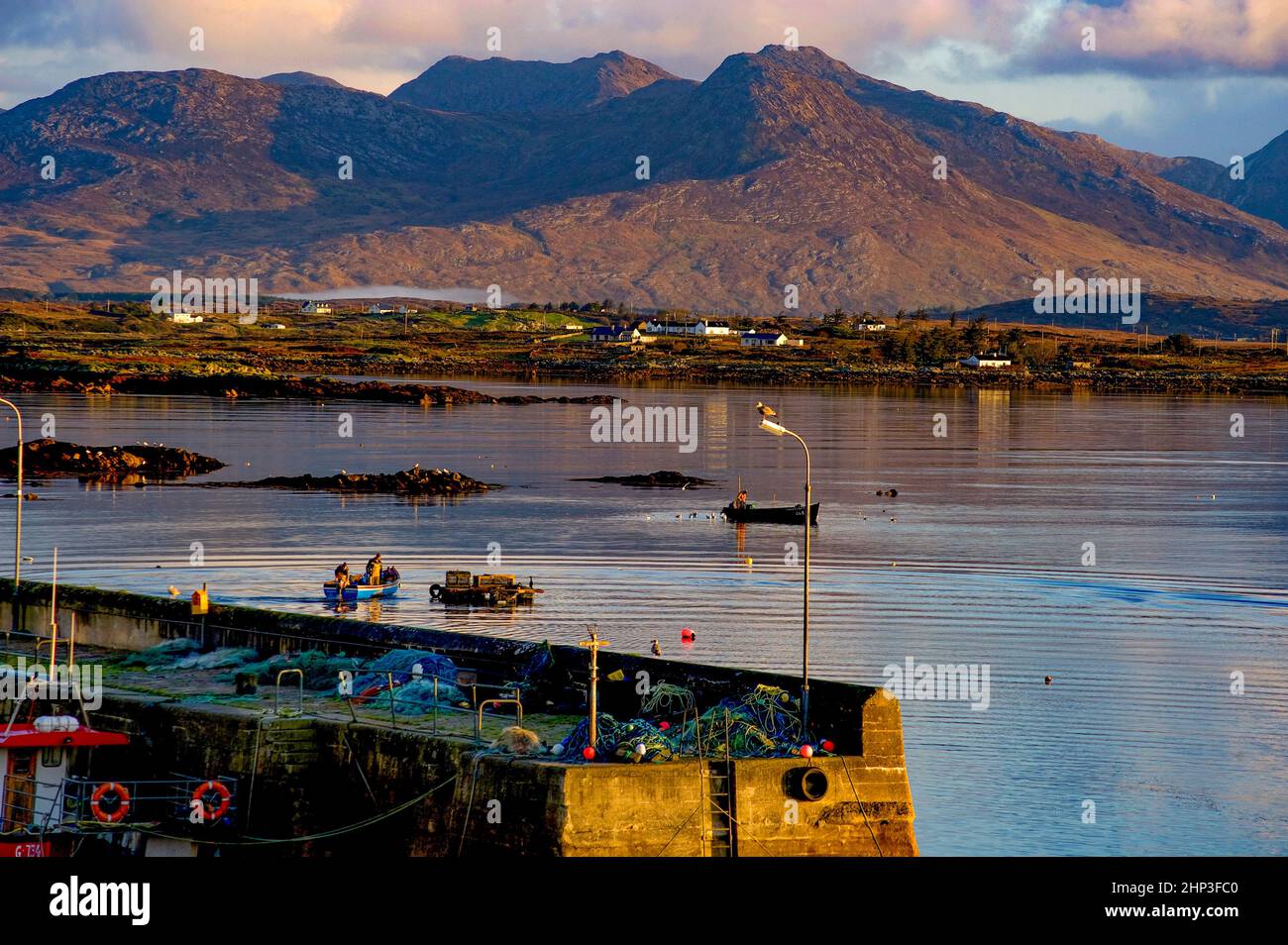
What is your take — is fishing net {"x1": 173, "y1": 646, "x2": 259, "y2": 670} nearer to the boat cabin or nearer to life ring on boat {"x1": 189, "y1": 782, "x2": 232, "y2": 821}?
the boat cabin

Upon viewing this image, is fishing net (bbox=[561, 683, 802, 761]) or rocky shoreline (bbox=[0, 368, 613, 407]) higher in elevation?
rocky shoreline (bbox=[0, 368, 613, 407])

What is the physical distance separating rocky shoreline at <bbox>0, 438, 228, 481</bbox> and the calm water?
157 inches

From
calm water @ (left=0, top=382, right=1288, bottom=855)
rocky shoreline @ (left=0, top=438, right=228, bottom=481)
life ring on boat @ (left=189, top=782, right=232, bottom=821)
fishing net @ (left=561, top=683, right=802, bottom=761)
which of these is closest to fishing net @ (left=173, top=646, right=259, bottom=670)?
life ring on boat @ (left=189, top=782, right=232, bottom=821)

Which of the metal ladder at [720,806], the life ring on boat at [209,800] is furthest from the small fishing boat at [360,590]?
the metal ladder at [720,806]

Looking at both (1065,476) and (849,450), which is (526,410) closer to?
(849,450)

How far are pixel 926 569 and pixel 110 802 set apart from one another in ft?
140

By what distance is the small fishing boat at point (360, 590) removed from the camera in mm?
53562

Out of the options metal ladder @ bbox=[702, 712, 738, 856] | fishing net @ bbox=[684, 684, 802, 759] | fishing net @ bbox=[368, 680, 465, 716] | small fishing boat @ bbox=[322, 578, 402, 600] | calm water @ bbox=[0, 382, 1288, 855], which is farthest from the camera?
small fishing boat @ bbox=[322, 578, 402, 600]

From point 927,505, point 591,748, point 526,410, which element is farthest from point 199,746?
point 526,410

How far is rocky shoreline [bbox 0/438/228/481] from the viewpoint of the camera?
309 ft

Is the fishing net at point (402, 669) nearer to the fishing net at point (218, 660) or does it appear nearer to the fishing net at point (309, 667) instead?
the fishing net at point (309, 667)
